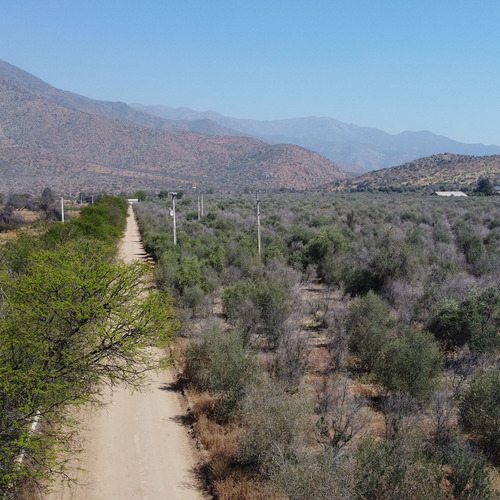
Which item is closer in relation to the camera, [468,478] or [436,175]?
[468,478]

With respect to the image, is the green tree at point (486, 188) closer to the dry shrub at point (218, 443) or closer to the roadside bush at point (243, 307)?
the roadside bush at point (243, 307)

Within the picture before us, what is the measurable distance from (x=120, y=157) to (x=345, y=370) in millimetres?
122695

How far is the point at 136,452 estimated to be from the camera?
10.6 m

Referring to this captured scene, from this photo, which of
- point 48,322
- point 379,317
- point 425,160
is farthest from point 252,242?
point 425,160

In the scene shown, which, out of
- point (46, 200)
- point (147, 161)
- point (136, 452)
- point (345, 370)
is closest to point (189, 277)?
point (345, 370)

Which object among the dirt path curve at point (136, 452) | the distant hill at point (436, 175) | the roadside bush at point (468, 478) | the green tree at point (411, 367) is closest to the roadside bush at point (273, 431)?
the dirt path curve at point (136, 452)

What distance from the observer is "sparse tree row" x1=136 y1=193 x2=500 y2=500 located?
26.6 feet

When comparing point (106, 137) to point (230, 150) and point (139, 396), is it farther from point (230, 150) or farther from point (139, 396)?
point (139, 396)

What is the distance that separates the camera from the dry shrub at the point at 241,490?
8.47 m

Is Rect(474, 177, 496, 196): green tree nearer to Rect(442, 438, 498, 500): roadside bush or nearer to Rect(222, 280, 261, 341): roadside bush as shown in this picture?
Rect(222, 280, 261, 341): roadside bush

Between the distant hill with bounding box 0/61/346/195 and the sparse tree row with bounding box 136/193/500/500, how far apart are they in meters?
80.6

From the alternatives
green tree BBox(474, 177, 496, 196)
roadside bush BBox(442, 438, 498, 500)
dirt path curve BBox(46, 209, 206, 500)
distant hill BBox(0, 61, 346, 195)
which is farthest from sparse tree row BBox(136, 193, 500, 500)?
distant hill BBox(0, 61, 346, 195)

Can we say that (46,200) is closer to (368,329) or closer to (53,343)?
(368,329)

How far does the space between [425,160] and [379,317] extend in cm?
9302
